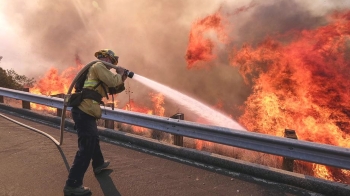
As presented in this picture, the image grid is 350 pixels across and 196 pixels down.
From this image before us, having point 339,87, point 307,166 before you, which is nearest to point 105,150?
point 307,166

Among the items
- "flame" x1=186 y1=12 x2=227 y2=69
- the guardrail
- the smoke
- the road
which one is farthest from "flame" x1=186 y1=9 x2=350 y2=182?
the road

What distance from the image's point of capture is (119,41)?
26141 millimetres

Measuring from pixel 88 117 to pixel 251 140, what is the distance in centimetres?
232

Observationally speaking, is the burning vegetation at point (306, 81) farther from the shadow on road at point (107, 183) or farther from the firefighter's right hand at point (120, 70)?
the firefighter's right hand at point (120, 70)

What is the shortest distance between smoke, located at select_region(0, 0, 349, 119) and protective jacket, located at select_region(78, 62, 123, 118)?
13.2m

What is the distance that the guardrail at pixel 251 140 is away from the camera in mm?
3340

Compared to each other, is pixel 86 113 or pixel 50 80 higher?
pixel 50 80

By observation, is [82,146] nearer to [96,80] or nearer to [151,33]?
[96,80]

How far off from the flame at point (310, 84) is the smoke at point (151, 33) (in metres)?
1.90

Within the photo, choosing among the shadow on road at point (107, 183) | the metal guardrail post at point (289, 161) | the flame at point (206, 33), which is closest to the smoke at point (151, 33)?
the flame at point (206, 33)

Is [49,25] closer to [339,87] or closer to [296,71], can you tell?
[296,71]

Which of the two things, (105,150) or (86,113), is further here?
(105,150)

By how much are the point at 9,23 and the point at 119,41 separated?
546 inches

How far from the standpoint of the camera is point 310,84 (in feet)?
38.6
